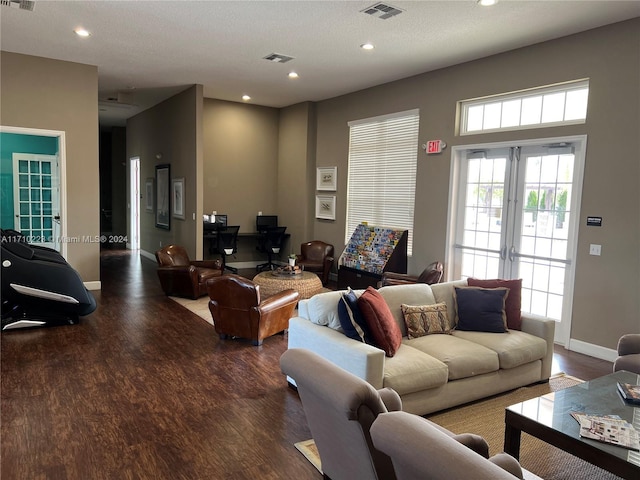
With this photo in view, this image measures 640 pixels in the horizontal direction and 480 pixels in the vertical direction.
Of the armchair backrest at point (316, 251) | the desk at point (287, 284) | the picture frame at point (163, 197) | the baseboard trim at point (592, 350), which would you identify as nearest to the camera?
the baseboard trim at point (592, 350)

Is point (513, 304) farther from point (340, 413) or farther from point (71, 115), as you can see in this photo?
point (71, 115)

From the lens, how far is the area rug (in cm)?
262

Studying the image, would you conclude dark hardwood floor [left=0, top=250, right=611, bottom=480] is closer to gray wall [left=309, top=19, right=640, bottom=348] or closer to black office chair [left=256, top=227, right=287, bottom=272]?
gray wall [left=309, top=19, right=640, bottom=348]

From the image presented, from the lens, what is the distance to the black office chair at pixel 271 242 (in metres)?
8.89

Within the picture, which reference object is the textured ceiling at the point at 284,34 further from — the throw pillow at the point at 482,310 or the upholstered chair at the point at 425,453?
the upholstered chair at the point at 425,453

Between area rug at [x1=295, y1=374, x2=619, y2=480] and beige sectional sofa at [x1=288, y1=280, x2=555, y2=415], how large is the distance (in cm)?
7

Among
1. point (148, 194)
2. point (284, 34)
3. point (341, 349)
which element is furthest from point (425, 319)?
point (148, 194)

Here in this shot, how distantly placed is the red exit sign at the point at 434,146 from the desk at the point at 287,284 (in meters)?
2.41

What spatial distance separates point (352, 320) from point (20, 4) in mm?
4366

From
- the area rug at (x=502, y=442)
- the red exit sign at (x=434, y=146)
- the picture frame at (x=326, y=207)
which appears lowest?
the area rug at (x=502, y=442)

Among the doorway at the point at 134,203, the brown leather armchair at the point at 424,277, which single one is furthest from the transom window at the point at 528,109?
the doorway at the point at 134,203

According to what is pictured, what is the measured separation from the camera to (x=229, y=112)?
8961 millimetres

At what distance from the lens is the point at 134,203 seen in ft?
38.7

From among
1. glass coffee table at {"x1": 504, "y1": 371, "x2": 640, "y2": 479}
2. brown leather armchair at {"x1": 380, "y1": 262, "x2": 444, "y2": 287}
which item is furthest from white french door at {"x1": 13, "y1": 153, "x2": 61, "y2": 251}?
glass coffee table at {"x1": 504, "y1": 371, "x2": 640, "y2": 479}
